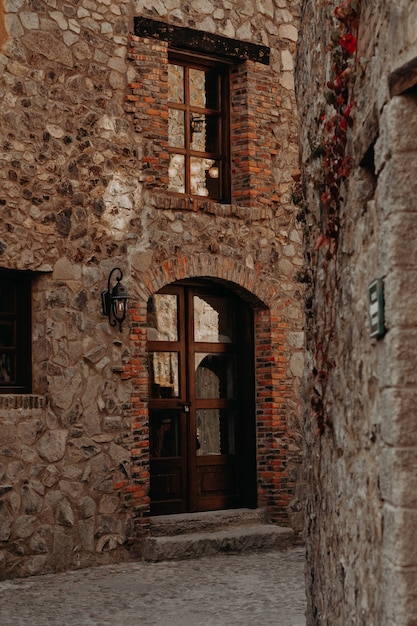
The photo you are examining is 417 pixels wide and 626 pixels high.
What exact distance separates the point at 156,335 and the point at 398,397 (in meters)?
7.70

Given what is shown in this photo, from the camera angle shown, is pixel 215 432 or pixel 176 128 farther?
pixel 215 432

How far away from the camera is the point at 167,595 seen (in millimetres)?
8750

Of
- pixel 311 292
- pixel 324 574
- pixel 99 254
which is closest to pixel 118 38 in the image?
pixel 99 254

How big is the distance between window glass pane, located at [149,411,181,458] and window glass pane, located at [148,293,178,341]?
0.80 m

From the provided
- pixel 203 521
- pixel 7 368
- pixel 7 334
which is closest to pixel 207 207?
pixel 7 334

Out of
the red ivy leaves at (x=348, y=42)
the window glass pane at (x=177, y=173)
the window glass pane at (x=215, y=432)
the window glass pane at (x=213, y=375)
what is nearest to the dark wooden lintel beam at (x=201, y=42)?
the window glass pane at (x=177, y=173)

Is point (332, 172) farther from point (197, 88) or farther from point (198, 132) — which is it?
point (197, 88)

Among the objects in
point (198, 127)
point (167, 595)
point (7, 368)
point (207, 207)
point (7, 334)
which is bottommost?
point (167, 595)

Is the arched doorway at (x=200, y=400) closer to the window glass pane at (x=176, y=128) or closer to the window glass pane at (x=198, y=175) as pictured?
the window glass pane at (x=198, y=175)

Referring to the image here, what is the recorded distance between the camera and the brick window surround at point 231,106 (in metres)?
10.8

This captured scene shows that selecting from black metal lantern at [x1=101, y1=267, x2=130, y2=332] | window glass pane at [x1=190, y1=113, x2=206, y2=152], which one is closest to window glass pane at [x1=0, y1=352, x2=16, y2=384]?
black metal lantern at [x1=101, y1=267, x2=130, y2=332]

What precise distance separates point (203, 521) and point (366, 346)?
23.3 feet

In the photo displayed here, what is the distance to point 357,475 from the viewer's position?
428 cm

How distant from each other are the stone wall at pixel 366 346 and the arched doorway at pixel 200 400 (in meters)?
5.31
